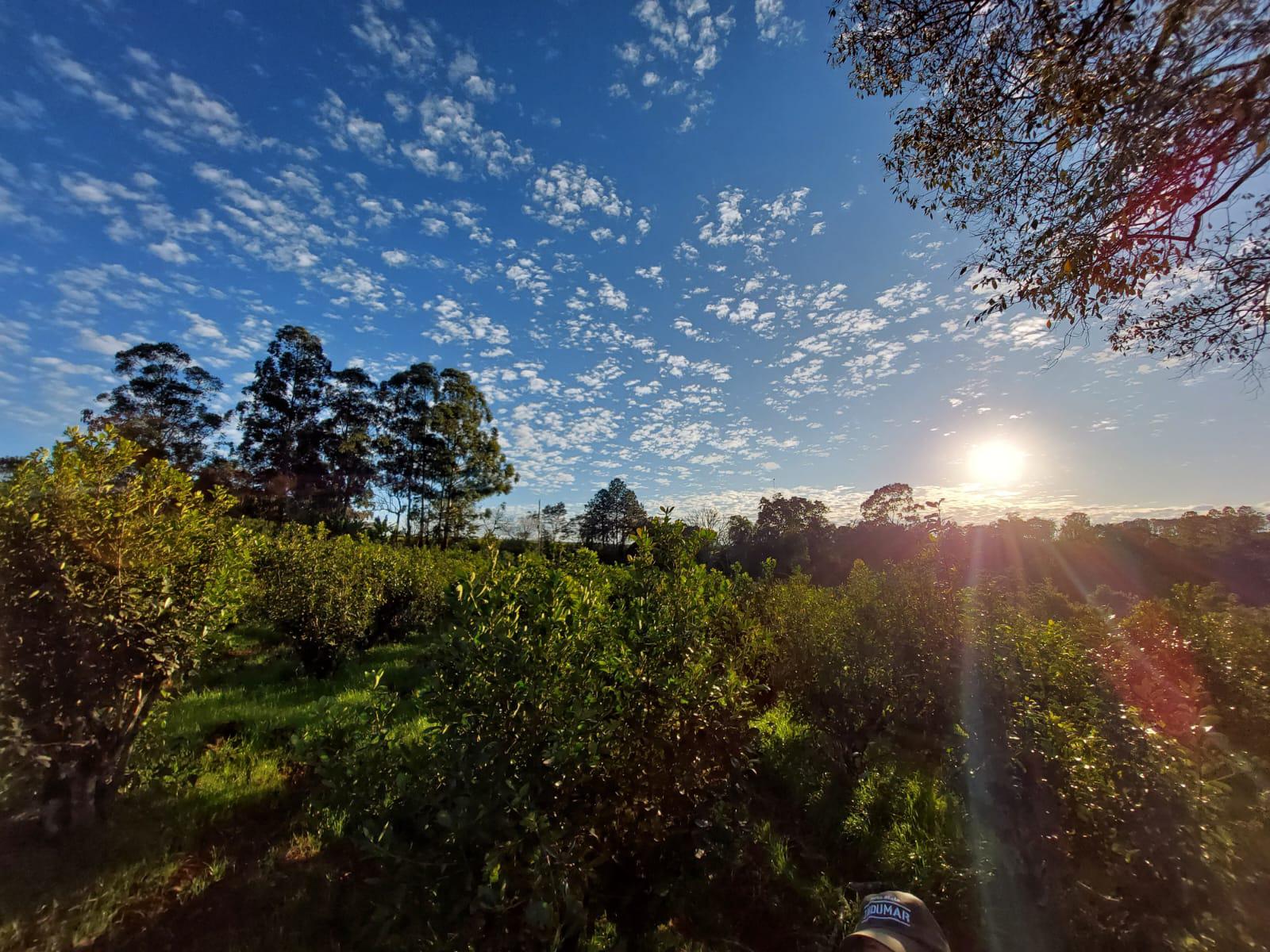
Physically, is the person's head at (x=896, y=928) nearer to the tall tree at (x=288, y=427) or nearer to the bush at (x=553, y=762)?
the bush at (x=553, y=762)

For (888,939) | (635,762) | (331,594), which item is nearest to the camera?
(888,939)

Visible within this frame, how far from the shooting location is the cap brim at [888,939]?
1.79 metres

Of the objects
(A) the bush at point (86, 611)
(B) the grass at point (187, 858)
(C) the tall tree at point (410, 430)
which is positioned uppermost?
(C) the tall tree at point (410, 430)

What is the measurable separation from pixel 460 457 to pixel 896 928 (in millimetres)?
28938

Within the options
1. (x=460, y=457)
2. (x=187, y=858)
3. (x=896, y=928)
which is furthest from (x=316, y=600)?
(x=460, y=457)

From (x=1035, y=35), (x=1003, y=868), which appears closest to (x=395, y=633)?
(x=1003, y=868)

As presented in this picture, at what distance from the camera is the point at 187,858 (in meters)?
3.44

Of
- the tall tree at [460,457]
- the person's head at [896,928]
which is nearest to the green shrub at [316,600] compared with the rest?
the person's head at [896,928]

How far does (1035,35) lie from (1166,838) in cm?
528

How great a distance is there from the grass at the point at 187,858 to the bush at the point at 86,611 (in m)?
0.35

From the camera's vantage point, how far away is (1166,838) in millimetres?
2408

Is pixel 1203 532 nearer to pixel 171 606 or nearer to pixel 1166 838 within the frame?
pixel 1166 838

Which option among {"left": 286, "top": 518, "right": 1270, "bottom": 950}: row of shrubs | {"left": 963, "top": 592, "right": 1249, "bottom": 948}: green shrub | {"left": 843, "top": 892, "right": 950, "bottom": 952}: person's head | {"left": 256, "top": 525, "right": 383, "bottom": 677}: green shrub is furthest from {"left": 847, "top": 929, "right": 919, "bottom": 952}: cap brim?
{"left": 256, "top": 525, "right": 383, "bottom": 677}: green shrub

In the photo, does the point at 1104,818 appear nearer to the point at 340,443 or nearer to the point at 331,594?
the point at 331,594
